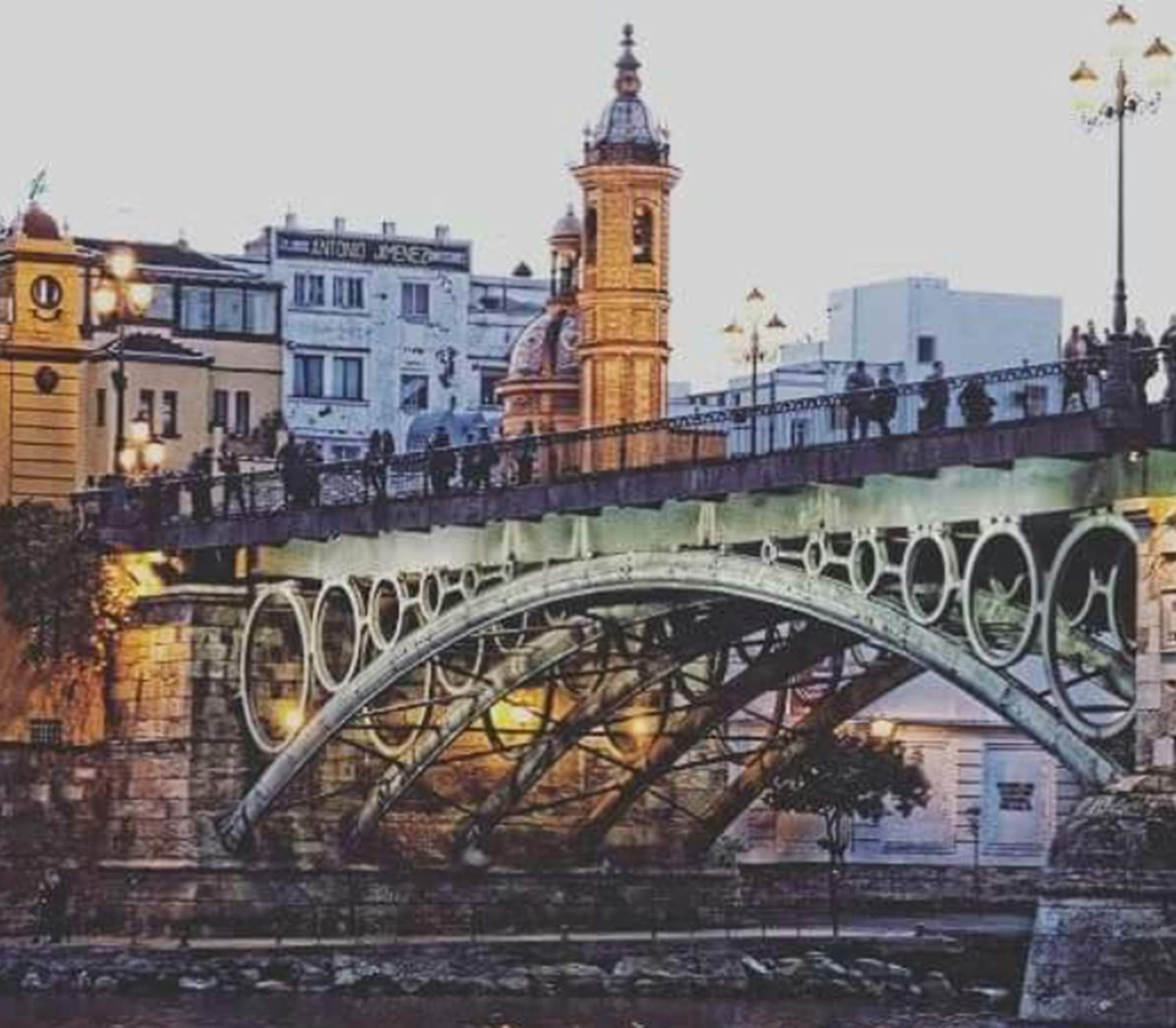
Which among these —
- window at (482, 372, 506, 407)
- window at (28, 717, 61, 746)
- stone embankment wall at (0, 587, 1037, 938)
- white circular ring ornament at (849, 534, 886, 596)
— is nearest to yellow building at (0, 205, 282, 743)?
window at (28, 717, 61, 746)

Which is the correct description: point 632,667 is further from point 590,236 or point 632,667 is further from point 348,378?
point 348,378

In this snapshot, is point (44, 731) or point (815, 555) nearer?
point (815, 555)

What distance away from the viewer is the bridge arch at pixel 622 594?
68062 millimetres

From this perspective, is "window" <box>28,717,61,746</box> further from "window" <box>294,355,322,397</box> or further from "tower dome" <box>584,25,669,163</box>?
"window" <box>294,355,322,397</box>

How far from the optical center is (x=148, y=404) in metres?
118

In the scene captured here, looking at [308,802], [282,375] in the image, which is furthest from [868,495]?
[282,375]

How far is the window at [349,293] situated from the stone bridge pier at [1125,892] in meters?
95.4

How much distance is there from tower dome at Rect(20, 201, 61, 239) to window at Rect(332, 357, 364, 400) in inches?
2159

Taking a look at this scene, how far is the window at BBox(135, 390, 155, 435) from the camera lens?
116m

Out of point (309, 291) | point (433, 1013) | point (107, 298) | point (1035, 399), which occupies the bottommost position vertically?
point (433, 1013)

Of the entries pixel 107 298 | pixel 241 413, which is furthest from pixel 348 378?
pixel 107 298

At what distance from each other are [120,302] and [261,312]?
3708 centimetres

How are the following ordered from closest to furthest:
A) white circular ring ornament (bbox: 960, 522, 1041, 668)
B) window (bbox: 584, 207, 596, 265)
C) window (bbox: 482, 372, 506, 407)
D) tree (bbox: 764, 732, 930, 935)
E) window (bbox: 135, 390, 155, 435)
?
white circular ring ornament (bbox: 960, 522, 1041, 668) → tree (bbox: 764, 732, 930, 935) → window (bbox: 135, 390, 155, 435) → window (bbox: 584, 207, 596, 265) → window (bbox: 482, 372, 506, 407)

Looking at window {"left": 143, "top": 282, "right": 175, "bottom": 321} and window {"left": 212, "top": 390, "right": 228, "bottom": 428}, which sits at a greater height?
window {"left": 143, "top": 282, "right": 175, "bottom": 321}
